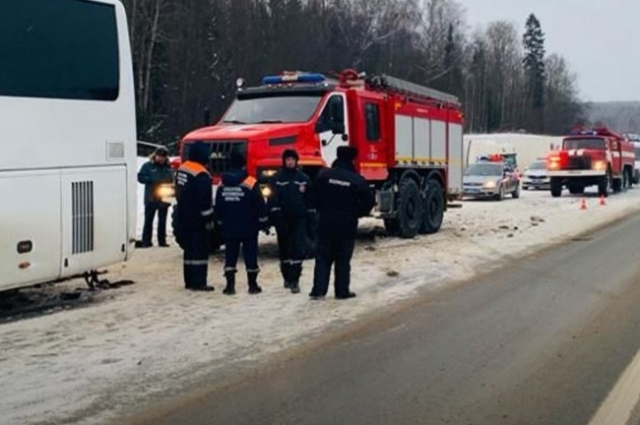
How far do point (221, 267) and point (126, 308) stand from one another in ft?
12.5

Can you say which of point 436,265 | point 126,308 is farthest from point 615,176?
point 126,308

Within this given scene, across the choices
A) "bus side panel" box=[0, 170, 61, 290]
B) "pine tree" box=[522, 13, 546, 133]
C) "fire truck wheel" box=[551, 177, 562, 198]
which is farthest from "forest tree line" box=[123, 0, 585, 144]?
"fire truck wheel" box=[551, 177, 562, 198]

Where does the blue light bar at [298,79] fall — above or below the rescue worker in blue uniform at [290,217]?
above

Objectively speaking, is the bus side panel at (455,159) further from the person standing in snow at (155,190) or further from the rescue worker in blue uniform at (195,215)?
the rescue worker in blue uniform at (195,215)

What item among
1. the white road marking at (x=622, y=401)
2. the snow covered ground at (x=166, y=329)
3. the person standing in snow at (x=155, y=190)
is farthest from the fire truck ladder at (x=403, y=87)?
the white road marking at (x=622, y=401)

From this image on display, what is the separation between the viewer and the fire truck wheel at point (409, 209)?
18.8 m

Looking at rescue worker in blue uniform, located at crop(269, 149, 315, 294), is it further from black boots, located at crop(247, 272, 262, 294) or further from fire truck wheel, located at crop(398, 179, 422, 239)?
fire truck wheel, located at crop(398, 179, 422, 239)

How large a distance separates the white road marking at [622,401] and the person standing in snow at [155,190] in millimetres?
10639

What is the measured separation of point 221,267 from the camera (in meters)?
14.1

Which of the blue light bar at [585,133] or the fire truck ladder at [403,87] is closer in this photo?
the fire truck ladder at [403,87]

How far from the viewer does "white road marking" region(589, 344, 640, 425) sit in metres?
6.15

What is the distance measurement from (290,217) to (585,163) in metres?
27.9

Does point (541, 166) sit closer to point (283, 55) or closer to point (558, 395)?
point (283, 55)

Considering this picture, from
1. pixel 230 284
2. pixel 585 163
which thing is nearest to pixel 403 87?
pixel 230 284
